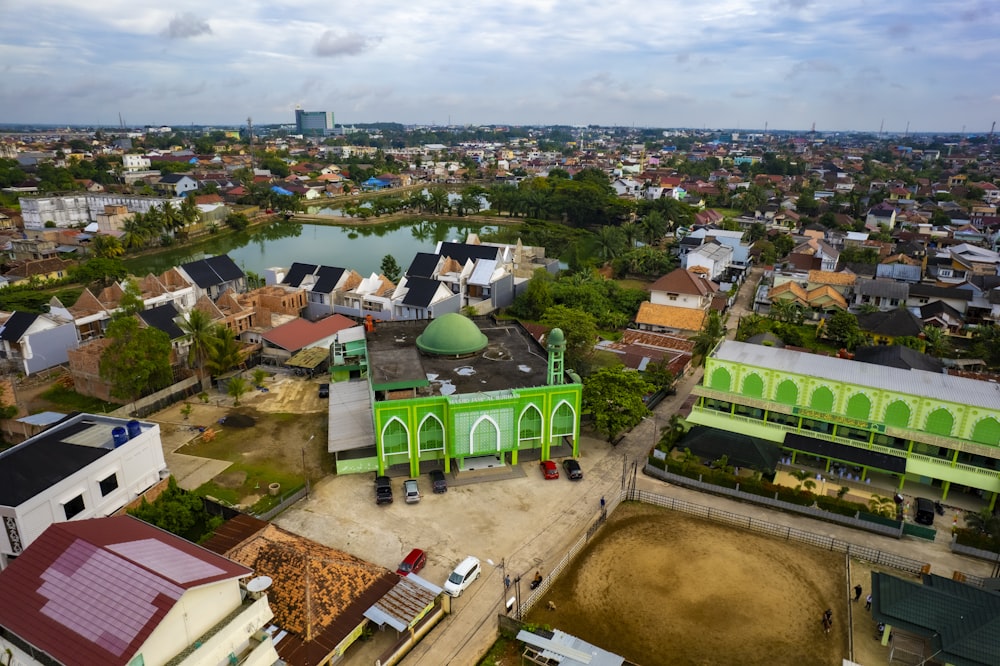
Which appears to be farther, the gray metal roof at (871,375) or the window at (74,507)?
the gray metal roof at (871,375)

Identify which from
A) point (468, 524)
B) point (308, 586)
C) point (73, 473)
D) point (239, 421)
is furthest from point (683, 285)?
point (73, 473)

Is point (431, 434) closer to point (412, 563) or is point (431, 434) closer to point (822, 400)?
point (412, 563)

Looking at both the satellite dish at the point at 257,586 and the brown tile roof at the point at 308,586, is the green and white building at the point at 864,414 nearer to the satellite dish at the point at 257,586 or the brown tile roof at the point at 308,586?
the brown tile roof at the point at 308,586

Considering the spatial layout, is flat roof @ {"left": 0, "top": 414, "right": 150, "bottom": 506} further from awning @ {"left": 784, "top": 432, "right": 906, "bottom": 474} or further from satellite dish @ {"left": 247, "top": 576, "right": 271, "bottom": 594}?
awning @ {"left": 784, "top": 432, "right": 906, "bottom": 474}

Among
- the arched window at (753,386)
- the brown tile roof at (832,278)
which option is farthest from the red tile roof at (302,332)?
the brown tile roof at (832,278)

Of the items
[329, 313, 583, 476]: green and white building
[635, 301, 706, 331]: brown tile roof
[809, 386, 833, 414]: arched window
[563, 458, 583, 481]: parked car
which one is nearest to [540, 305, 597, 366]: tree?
[329, 313, 583, 476]: green and white building
